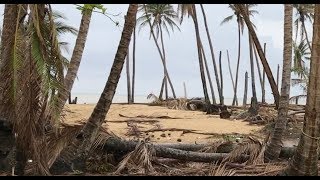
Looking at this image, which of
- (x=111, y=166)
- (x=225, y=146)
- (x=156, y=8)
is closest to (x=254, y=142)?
(x=225, y=146)

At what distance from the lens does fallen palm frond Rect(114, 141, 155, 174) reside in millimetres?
6351

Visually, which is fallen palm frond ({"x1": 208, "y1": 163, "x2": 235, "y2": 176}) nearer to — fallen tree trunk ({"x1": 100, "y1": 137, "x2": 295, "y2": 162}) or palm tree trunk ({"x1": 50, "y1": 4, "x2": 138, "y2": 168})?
fallen tree trunk ({"x1": 100, "y1": 137, "x2": 295, "y2": 162})

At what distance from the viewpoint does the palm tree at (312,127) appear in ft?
16.7

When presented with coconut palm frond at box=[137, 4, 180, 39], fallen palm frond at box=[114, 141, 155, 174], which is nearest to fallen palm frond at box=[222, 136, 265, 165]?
fallen palm frond at box=[114, 141, 155, 174]

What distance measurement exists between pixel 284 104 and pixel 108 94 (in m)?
2.72

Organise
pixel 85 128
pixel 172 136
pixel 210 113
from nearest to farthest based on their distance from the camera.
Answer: pixel 85 128 → pixel 172 136 → pixel 210 113

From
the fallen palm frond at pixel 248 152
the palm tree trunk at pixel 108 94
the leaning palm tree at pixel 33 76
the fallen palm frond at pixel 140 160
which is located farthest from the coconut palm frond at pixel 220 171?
the leaning palm tree at pixel 33 76

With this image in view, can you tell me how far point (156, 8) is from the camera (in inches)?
1341

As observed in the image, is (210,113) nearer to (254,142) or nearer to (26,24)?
(254,142)

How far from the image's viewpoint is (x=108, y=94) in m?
6.59

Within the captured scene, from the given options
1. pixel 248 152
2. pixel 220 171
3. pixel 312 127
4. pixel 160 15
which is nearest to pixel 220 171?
pixel 220 171

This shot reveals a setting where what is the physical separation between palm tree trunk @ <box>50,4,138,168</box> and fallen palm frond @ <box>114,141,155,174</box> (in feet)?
1.97

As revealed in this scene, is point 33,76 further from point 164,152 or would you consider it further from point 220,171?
point 220,171
